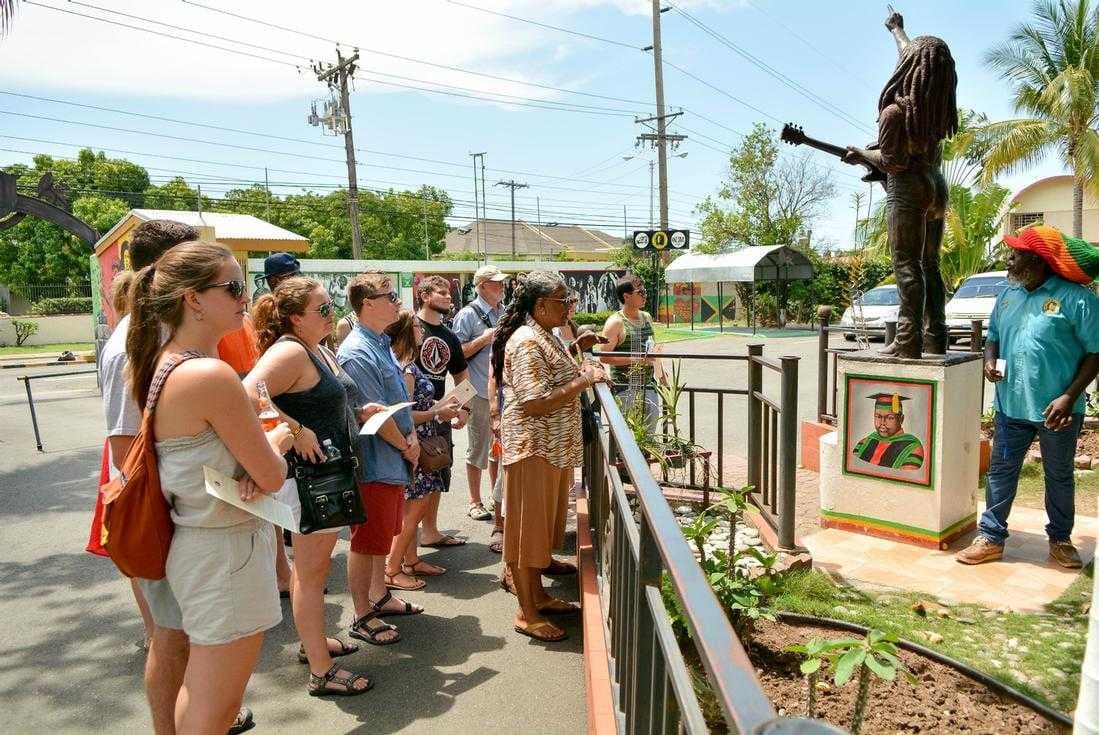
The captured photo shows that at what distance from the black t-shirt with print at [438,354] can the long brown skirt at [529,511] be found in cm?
138

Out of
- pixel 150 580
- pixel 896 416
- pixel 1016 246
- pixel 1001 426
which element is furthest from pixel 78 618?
pixel 1016 246

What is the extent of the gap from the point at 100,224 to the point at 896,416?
145 ft

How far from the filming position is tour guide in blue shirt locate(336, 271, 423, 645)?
3539 mm

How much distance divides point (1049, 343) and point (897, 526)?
1.38 metres

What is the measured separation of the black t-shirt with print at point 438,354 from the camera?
4.70 m

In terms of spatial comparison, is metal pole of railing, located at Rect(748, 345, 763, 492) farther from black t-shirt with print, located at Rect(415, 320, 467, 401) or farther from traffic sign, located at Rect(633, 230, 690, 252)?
traffic sign, located at Rect(633, 230, 690, 252)

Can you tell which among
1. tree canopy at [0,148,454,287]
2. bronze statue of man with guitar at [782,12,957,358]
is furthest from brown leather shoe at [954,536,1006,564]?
tree canopy at [0,148,454,287]

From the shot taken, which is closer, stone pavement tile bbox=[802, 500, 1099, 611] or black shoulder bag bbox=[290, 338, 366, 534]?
black shoulder bag bbox=[290, 338, 366, 534]

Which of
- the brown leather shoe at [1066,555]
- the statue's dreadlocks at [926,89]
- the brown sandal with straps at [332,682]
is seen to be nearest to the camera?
the brown sandal with straps at [332,682]

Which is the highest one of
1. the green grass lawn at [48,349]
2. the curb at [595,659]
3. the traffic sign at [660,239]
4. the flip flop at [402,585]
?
the traffic sign at [660,239]

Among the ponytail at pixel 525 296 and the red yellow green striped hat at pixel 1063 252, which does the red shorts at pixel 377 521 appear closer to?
the ponytail at pixel 525 296

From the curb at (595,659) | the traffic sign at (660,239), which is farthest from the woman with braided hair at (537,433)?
the traffic sign at (660,239)

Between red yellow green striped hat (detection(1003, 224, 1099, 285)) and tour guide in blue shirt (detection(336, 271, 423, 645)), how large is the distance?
3442mm

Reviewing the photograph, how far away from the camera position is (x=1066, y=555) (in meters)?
4.25
